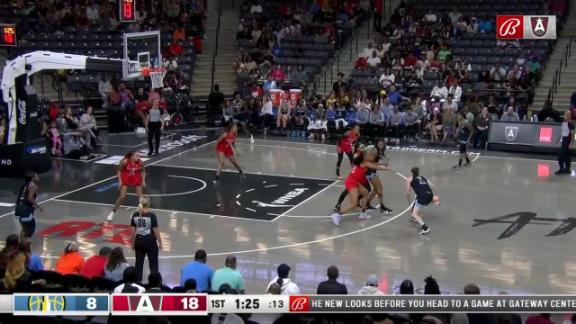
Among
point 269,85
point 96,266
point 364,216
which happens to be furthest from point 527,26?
point 96,266

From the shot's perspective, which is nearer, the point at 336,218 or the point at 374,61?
the point at 336,218

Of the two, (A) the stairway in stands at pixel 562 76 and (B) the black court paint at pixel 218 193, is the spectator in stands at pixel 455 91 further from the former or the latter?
(B) the black court paint at pixel 218 193

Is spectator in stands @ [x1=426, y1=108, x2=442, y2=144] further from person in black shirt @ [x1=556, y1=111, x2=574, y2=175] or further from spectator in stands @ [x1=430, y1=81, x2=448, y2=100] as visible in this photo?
person in black shirt @ [x1=556, y1=111, x2=574, y2=175]

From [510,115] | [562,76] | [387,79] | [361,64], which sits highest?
[361,64]

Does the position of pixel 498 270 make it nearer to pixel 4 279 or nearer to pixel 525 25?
pixel 4 279

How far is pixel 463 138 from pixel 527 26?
7471 millimetres

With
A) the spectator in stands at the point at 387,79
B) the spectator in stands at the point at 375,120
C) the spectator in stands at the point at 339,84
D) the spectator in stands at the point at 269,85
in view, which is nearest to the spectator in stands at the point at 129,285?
the spectator in stands at the point at 375,120

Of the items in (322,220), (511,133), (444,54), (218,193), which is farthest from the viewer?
(444,54)

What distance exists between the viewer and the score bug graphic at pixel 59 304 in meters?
9.72

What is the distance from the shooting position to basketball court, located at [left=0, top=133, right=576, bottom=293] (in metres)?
14.7

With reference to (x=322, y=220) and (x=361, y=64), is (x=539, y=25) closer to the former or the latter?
(x=361, y=64)

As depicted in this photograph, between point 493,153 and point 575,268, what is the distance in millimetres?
10099

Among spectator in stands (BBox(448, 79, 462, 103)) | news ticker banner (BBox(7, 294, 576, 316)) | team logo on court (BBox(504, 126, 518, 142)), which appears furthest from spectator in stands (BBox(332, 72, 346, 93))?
news ticker banner (BBox(7, 294, 576, 316))

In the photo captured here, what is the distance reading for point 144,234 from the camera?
43.5ft
